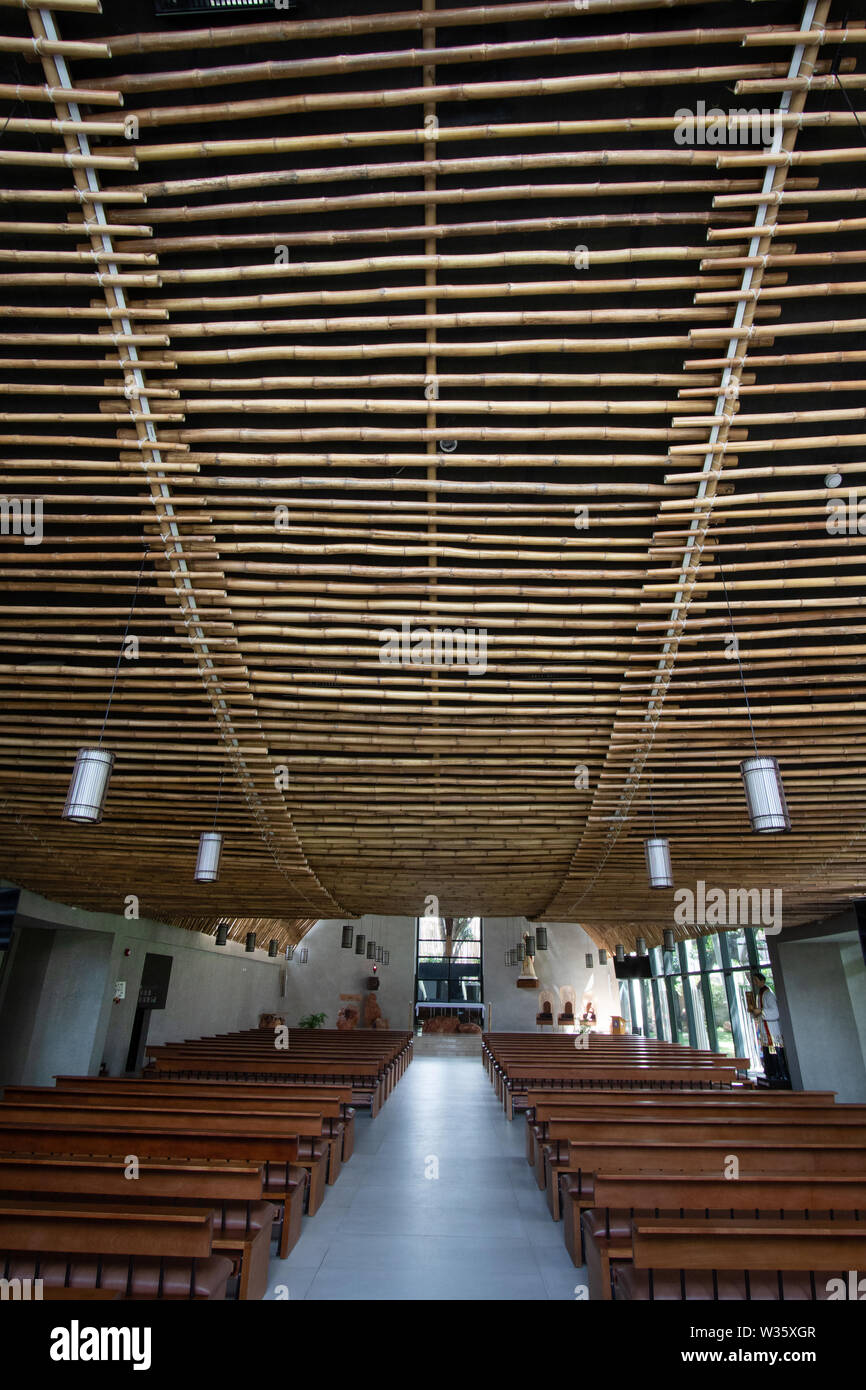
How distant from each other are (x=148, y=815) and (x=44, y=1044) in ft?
20.0

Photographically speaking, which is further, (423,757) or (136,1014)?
(136,1014)

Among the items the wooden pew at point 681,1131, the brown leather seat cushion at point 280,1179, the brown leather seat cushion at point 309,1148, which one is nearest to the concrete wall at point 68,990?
the brown leather seat cushion at point 309,1148

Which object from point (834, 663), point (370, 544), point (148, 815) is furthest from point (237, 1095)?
point (834, 663)

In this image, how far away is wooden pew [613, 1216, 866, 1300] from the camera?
9.02 ft

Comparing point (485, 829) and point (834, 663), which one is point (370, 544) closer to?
point (834, 663)

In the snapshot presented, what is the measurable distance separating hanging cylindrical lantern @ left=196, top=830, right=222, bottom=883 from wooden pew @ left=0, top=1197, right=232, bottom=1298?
258 centimetres

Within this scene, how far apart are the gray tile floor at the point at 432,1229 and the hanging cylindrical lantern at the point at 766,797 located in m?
2.58

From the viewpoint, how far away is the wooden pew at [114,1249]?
2.80 metres

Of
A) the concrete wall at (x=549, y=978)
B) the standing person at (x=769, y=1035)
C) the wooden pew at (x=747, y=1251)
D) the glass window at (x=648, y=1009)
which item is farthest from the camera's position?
the concrete wall at (x=549, y=978)
